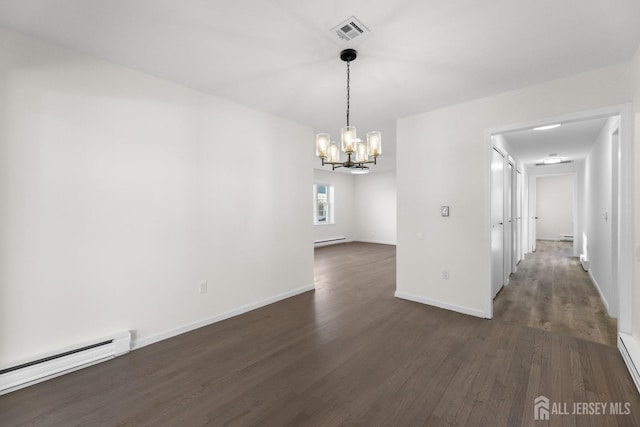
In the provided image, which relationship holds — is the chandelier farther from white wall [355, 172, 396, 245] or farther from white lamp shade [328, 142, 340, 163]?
white wall [355, 172, 396, 245]

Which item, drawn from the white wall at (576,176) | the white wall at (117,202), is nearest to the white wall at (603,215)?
the white wall at (576,176)

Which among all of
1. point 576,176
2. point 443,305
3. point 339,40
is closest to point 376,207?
point 576,176

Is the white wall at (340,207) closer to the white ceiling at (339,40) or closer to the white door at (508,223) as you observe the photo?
the white door at (508,223)

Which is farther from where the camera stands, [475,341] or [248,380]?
[475,341]

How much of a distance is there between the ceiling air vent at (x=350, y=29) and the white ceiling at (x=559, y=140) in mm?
2738

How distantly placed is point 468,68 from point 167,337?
160 inches

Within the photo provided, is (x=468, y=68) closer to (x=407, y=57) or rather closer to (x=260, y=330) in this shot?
(x=407, y=57)

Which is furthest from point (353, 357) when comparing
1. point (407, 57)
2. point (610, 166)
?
point (610, 166)

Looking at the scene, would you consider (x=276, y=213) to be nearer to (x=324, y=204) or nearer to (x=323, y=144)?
(x=323, y=144)

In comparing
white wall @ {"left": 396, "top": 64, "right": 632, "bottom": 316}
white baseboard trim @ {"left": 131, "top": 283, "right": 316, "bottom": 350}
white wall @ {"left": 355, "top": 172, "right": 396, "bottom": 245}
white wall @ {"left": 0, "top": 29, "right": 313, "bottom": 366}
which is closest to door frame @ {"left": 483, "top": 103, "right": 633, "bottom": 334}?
white wall @ {"left": 396, "top": 64, "right": 632, "bottom": 316}

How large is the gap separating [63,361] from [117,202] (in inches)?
53.6

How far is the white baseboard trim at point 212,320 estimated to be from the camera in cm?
270

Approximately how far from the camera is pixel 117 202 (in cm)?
254

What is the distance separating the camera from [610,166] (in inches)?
135
